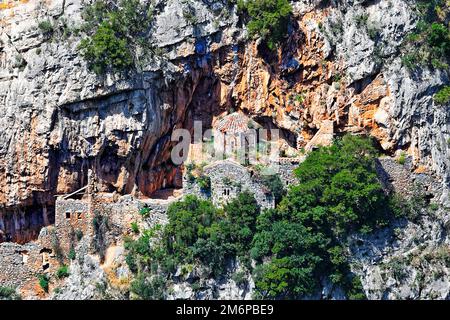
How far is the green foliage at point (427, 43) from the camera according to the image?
61531 millimetres

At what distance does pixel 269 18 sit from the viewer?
6262 centimetres

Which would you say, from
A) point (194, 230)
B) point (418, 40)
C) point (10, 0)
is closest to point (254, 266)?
point (194, 230)

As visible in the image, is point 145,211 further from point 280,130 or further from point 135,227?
point 280,130

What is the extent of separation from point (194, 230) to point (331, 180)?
19.0ft

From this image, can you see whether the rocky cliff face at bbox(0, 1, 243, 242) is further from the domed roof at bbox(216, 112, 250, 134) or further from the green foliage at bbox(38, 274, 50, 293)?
the green foliage at bbox(38, 274, 50, 293)

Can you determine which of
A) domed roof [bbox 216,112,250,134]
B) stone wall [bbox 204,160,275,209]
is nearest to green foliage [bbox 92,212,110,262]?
stone wall [bbox 204,160,275,209]

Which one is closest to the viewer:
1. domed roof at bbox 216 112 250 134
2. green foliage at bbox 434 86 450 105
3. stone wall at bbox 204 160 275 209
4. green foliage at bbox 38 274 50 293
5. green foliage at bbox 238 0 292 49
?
stone wall at bbox 204 160 275 209

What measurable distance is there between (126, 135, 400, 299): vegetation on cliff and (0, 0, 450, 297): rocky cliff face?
2.82m

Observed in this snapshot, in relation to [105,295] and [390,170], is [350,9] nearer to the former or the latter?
[390,170]

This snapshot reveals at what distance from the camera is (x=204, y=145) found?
6381 centimetres

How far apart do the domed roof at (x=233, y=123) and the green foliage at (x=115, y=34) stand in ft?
15.3

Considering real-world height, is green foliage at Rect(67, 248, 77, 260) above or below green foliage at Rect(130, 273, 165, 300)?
above

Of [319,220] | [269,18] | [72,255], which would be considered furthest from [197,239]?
[269,18]

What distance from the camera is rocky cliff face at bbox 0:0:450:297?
6159 cm
